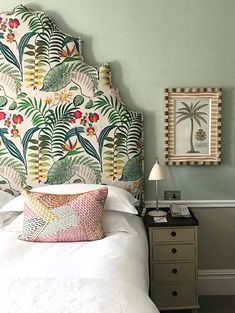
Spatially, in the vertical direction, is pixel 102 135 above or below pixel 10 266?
above

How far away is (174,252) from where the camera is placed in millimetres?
2414

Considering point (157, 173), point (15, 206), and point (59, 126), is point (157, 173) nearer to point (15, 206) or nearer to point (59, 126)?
point (59, 126)

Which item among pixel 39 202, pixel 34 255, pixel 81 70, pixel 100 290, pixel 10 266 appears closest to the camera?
pixel 100 290

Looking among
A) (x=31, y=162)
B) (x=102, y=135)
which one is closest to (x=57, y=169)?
(x=31, y=162)

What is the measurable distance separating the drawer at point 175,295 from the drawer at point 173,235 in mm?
345

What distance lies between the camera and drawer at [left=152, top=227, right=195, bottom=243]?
2398 millimetres

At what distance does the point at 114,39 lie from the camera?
2.67 meters

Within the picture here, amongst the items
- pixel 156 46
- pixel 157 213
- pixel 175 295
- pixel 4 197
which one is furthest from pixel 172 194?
pixel 4 197

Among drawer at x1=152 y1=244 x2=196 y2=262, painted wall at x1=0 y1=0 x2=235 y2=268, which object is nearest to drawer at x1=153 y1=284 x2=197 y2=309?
drawer at x1=152 y1=244 x2=196 y2=262

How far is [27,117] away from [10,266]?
51.1 inches

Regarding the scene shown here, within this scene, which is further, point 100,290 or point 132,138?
point 132,138

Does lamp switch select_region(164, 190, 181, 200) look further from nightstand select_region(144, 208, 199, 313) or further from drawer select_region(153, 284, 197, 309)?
drawer select_region(153, 284, 197, 309)

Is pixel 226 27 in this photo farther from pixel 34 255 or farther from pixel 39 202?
pixel 34 255

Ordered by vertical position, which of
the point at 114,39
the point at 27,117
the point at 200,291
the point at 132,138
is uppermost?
the point at 114,39
